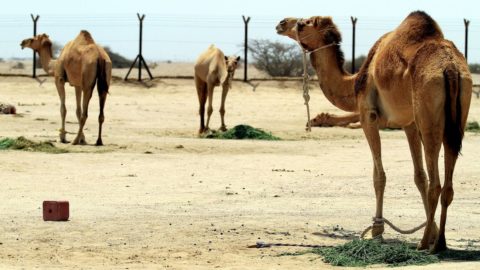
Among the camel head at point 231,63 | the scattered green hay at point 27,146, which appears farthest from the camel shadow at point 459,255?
the camel head at point 231,63

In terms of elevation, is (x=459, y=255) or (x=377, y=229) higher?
(x=459, y=255)

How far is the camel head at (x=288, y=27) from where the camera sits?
12.2 metres

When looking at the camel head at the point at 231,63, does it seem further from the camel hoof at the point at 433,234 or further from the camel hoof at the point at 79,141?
the camel hoof at the point at 433,234

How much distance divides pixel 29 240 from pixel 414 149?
3.66 m

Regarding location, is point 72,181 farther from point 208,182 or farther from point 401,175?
point 401,175

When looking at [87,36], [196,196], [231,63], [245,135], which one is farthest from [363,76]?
A: [231,63]

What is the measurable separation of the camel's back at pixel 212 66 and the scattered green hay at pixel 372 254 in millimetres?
15461

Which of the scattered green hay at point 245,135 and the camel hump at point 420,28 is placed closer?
the camel hump at point 420,28

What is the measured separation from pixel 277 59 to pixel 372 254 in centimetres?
3748

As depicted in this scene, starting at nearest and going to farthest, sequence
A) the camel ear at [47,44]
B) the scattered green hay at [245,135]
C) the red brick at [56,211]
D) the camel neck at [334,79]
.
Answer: the camel neck at [334,79]
the red brick at [56,211]
the scattered green hay at [245,135]
the camel ear at [47,44]

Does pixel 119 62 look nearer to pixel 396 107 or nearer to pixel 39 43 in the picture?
pixel 39 43

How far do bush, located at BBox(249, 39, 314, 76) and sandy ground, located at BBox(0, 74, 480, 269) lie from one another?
66.5ft

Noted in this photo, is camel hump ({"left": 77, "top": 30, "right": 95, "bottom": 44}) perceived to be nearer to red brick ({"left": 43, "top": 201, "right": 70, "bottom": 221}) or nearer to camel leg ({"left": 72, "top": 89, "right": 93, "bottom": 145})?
camel leg ({"left": 72, "top": 89, "right": 93, "bottom": 145})

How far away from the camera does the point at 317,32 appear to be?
1184 cm
